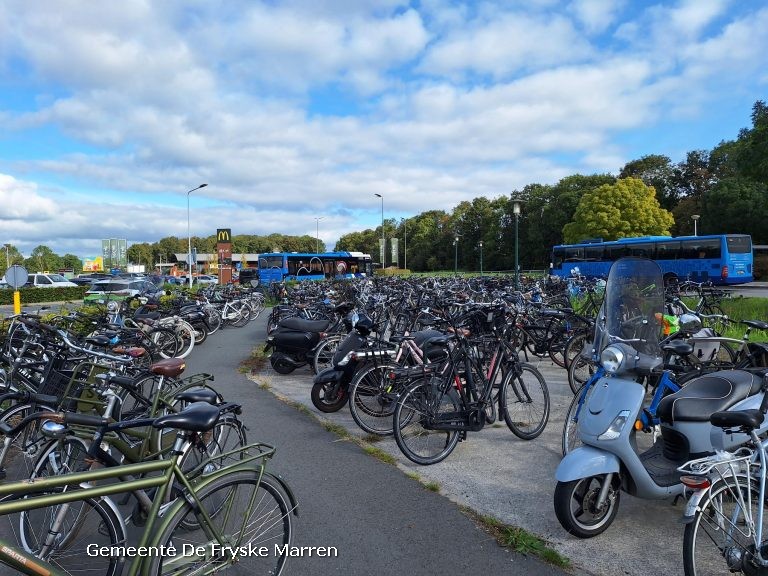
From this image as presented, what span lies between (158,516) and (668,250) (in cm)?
2722

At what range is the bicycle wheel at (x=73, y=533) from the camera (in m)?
2.39

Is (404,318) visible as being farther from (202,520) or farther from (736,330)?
(202,520)

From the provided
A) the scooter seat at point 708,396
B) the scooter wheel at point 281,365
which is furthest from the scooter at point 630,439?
the scooter wheel at point 281,365

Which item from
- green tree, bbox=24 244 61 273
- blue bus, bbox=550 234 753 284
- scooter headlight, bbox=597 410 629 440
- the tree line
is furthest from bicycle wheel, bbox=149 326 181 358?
green tree, bbox=24 244 61 273

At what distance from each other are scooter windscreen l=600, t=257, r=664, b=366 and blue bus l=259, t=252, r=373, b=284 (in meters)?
26.0

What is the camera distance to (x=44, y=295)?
2833 cm

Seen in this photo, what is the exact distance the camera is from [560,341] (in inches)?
317

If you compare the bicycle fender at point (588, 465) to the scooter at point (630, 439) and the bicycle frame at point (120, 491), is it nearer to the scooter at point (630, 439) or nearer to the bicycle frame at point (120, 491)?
the scooter at point (630, 439)

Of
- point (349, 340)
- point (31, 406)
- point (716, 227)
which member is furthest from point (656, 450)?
point (716, 227)

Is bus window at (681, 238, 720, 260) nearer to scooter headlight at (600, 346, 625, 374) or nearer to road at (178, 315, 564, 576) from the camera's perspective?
road at (178, 315, 564, 576)

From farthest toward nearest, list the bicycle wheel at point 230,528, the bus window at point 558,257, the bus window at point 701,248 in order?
the bus window at point 558,257 < the bus window at point 701,248 < the bicycle wheel at point 230,528

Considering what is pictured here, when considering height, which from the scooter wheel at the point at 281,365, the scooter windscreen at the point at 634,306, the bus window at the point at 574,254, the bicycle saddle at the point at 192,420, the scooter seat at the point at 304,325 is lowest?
the scooter wheel at the point at 281,365

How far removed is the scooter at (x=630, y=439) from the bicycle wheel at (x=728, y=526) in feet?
2.08

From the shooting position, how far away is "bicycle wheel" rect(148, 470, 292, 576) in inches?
88.0
